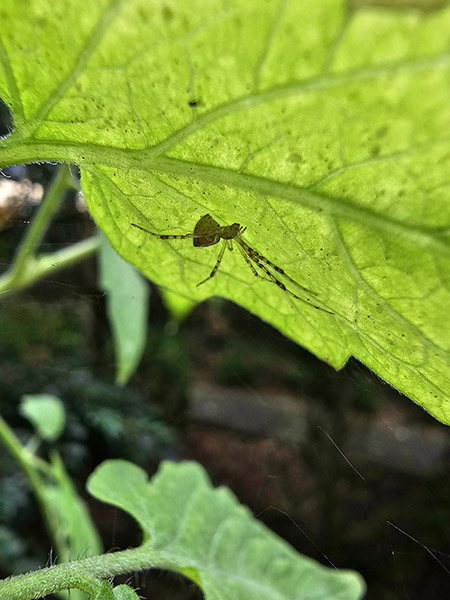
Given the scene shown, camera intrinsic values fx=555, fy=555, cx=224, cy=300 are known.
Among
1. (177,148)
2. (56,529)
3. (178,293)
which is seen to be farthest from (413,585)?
(177,148)

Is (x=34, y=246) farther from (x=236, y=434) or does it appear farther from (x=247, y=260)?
(x=236, y=434)

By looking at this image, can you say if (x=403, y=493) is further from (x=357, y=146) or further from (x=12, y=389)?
(x=357, y=146)

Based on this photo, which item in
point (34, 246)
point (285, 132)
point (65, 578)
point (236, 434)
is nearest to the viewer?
point (285, 132)

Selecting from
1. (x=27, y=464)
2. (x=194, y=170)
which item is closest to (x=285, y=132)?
(x=194, y=170)

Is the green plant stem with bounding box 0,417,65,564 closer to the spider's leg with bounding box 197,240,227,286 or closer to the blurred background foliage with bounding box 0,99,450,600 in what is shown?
the spider's leg with bounding box 197,240,227,286

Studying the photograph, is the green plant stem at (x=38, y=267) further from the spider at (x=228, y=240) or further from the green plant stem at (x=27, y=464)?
the spider at (x=228, y=240)

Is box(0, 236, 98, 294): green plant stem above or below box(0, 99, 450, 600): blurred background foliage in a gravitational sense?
above

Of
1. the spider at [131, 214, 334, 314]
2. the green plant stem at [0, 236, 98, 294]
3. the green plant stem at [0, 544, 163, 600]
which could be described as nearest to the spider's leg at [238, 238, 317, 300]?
the spider at [131, 214, 334, 314]
